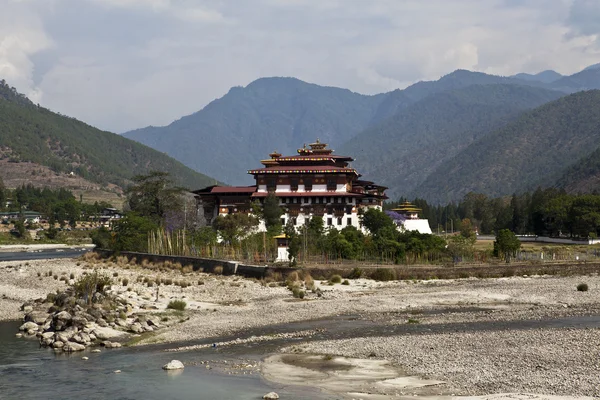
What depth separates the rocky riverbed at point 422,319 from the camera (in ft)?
109

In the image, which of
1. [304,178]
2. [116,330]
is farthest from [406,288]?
[304,178]

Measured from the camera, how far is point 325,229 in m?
103

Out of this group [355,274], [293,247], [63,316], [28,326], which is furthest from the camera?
[293,247]

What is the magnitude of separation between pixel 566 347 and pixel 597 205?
96993 mm

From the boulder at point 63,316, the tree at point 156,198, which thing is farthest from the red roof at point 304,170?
the boulder at point 63,316

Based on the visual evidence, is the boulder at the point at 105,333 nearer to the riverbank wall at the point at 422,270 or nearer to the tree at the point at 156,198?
the riverbank wall at the point at 422,270

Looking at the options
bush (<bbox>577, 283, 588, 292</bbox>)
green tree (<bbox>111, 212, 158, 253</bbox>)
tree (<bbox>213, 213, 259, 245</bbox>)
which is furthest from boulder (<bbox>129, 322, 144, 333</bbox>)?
green tree (<bbox>111, 212, 158, 253</bbox>)

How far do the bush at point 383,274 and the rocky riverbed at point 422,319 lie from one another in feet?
5.08

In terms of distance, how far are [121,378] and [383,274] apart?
44129 mm

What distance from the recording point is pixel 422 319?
50.5 m

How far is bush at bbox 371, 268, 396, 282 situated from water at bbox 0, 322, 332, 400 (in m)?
36.9

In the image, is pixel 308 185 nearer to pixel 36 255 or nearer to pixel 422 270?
pixel 422 270

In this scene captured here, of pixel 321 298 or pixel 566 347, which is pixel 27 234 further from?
pixel 566 347

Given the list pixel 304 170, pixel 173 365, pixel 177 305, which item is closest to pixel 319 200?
pixel 304 170
